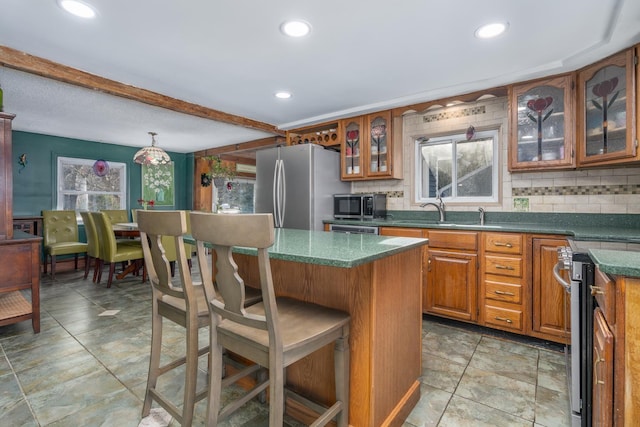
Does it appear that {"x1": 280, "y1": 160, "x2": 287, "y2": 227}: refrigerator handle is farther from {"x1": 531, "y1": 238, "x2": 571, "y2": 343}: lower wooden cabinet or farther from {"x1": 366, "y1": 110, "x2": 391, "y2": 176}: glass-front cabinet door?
{"x1": 531, "y1": 238, "x2": 571, "y2": 343}: lower wooden cabinet

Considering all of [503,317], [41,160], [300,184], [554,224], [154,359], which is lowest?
[503,317]

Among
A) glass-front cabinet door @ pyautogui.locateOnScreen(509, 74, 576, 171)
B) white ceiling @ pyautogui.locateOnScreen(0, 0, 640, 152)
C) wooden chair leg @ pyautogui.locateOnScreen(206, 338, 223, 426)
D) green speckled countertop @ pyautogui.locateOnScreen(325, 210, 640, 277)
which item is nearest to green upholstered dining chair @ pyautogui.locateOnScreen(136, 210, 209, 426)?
wooden chair leg @ pyautogui.locateOnScreen(206, 338, 223, 426)

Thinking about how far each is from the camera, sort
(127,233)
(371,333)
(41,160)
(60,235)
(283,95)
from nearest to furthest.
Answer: (371,333), (283,95), (127,233), (60,235), (41,160)

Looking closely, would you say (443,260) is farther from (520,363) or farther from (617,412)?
(617,412)

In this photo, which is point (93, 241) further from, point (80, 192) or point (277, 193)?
point (277, 193)

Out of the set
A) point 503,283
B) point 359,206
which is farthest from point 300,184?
point 503,283

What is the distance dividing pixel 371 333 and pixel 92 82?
10.5ft

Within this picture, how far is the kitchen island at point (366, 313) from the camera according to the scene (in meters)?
1.33

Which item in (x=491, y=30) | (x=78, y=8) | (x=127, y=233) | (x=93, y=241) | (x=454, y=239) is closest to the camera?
(x=78, y=8)

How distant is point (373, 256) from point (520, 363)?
180 cm

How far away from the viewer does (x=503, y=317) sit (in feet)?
8.70

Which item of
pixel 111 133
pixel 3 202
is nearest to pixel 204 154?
pixel 111 133

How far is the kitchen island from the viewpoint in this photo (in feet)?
4.36

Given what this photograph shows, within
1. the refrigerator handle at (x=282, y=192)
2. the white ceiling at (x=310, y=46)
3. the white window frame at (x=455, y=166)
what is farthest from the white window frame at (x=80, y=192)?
the white window frame at (x=455, y=166)
